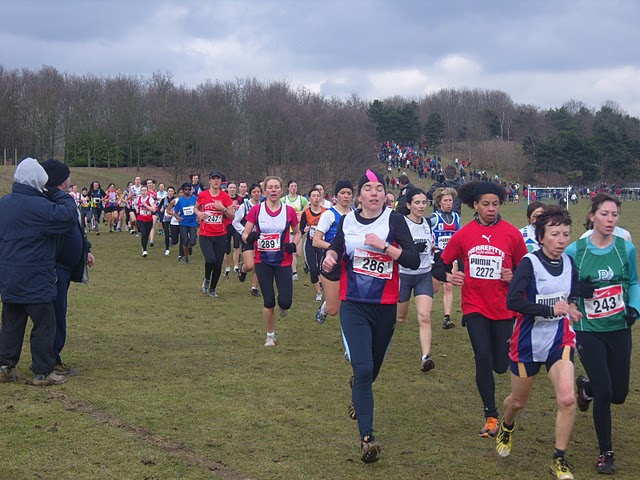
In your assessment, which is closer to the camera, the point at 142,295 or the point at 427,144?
the point at 142,295

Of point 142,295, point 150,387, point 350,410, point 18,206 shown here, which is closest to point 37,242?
point 18,206

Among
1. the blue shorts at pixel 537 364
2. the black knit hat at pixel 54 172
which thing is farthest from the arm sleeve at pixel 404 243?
the black knit hat at pixel 54 172

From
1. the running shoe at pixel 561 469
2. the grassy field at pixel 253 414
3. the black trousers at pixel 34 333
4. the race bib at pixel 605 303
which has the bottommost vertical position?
the grassy field at pixel 253 414

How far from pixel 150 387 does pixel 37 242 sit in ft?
6.47

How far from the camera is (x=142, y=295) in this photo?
16406 millimetres

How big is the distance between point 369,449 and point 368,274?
1.42m

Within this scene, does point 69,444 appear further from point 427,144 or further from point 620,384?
point 427,144

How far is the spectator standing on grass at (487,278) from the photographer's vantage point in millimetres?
7348

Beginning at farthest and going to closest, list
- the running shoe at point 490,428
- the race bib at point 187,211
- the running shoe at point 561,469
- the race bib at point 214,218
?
the race bib at point 187,211 < the race bib at point 214,218 < the running shoe at point 490,428 < the running shoe at point 561,469

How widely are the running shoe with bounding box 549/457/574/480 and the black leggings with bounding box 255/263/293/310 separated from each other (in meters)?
5.58

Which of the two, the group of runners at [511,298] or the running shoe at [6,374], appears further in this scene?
the running shoe at [6,374]

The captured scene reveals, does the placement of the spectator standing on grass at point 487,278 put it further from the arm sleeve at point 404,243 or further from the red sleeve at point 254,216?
the red sleeve at point 254,216

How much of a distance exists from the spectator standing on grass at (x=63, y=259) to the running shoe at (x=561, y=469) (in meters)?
5.63

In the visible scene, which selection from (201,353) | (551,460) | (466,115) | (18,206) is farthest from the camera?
(466,115)
